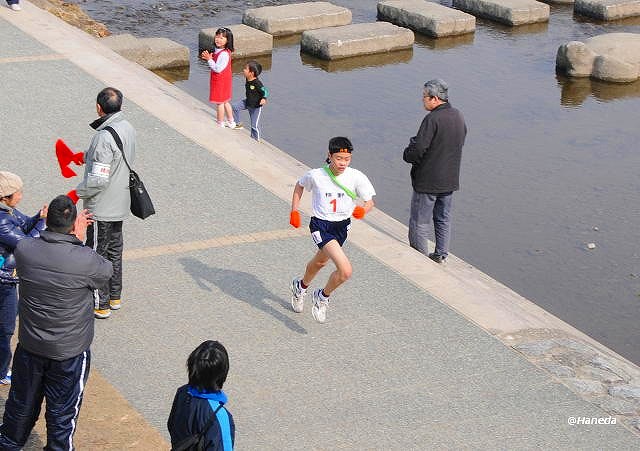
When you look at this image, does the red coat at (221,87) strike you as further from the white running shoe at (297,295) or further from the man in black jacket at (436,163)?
the white running shoe at (297,295)

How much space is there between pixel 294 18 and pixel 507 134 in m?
5.93

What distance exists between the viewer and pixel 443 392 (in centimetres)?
801

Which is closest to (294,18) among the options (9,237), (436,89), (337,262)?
(436,89)

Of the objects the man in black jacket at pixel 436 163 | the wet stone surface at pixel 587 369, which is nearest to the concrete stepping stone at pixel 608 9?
the man in black jacket at pixel 436 163

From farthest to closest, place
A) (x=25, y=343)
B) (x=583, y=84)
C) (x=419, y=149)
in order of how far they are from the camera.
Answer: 1. (x=583, y=84)
2. (x=419, y=149)
3. (x=25, y=343)

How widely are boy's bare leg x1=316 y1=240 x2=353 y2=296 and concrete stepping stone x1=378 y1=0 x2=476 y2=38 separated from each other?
12402 mm

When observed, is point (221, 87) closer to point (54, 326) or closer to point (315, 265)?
point (315, 265)

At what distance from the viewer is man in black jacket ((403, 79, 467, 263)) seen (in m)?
10.4

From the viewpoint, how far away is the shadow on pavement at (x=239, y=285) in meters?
9.06

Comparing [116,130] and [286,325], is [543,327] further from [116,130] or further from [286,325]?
[116,130]

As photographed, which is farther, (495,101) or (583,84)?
(583,84)

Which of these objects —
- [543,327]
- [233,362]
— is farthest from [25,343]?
[543,327]

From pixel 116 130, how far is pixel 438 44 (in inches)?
499

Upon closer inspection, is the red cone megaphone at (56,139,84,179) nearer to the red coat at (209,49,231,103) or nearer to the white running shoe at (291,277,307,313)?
the white running shoe at (291,277,307,313)
